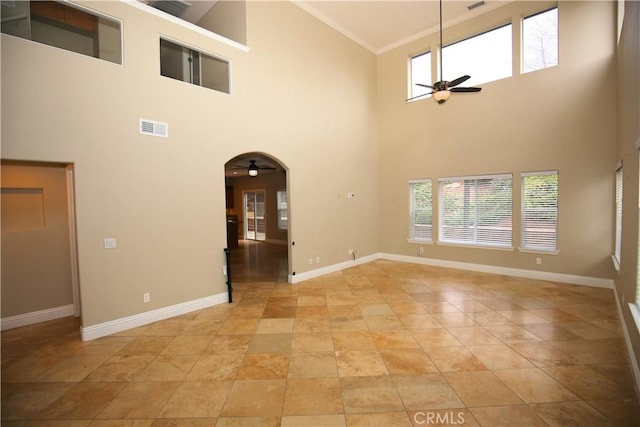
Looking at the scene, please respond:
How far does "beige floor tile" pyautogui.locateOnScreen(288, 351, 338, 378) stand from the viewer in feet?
9.47

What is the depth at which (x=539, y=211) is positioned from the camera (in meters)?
5.93

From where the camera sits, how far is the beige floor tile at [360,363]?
2.89 m

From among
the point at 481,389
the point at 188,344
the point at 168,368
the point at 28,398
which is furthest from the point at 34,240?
the point at 481,389

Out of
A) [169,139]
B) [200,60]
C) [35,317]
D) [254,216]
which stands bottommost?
[35,317]

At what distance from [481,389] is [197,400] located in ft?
8.07

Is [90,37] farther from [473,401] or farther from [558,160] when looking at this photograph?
[558,160]

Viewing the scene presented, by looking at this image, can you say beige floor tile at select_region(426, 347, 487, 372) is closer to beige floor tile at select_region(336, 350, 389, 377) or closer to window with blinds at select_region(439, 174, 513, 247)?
beige floor tile at select_region(336, 350, 389, 377)

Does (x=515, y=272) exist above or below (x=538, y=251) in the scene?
below

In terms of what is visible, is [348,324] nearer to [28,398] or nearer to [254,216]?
[28,398]

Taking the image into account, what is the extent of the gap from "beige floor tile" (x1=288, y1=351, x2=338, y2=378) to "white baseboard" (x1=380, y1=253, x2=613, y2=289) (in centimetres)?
483

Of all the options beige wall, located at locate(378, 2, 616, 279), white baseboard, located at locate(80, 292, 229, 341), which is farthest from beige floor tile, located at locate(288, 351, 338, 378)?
beige wall, located at locate(378, 2, 616, 279)

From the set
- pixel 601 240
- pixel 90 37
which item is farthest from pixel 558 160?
pixel 90 37

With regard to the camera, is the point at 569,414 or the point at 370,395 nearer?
the point at 569,414

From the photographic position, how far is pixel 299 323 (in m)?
4.13
